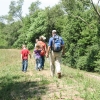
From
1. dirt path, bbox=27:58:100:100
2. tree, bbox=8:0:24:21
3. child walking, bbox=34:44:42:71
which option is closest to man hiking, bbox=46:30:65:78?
dirt path, bbox=27:58:100:100

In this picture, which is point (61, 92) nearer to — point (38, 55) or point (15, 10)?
point (38, 55)

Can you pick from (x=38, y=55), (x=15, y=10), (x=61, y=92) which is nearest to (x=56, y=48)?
(x=61, y=92)

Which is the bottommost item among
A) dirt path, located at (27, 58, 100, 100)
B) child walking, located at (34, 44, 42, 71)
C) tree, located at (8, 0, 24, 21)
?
dirt path, located at (27, 58, 100, 100)

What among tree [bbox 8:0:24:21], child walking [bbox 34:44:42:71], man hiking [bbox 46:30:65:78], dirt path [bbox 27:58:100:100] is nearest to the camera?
dirt path [bbox 27:58:100:100]

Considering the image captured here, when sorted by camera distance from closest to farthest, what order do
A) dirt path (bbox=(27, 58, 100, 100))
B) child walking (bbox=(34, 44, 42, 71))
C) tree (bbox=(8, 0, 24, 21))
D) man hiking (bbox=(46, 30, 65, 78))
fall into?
dirt path (bbox=(27, 58, 100, 100)) < man hiking (bbox=(46, 30, 65, 78)) < child walking (bbox=(34, 44, 42, 71)) < tree (bbox=(8, 0, 24, 21))

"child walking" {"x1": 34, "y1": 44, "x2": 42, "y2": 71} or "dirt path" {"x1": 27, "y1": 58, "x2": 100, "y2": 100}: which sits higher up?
"child walking" {"x1": 34, "y1": 44, "x2": 42, "y2": 71}

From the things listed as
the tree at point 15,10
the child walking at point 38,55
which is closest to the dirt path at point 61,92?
the child walking at point 38,55

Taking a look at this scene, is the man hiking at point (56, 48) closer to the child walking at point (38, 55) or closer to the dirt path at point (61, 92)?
the dirt path at point (61, 92)

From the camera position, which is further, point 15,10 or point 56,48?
point 15,10

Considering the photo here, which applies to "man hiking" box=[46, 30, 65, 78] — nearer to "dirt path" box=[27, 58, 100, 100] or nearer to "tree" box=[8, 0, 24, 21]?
"dirt path" box=[27, 58, 100, 100]

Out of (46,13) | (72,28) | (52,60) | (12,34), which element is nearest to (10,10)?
(12,34)

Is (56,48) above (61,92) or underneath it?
above

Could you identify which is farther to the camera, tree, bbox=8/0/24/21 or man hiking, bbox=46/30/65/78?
tree, bbox=8/0/24/21

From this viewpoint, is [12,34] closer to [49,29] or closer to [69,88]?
[49,29]
